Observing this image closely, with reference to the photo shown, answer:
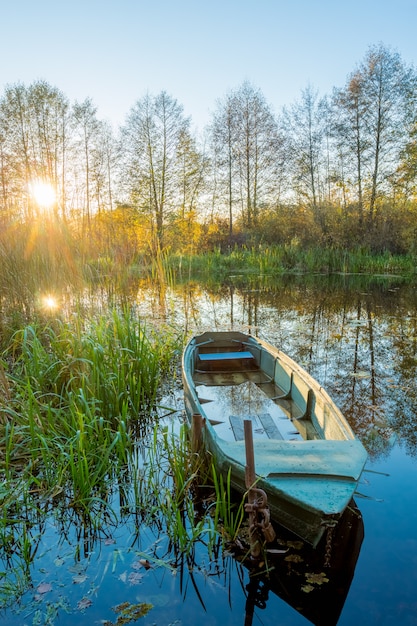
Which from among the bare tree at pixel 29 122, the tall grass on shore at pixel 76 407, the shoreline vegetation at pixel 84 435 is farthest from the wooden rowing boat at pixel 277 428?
the bare tree at pixel 29 122

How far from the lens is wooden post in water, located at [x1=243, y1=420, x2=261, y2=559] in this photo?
8.06 feet

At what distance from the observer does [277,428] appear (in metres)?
4.12

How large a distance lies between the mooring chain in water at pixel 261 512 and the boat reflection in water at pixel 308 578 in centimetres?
24

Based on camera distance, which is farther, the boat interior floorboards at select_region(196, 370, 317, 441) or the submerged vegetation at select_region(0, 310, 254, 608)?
the boat interior floorboards at select_region(196, 370, 317, 441)

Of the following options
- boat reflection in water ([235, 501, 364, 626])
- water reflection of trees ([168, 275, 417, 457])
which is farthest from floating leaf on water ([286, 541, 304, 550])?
water reflection of trees ([168, 275, 417, 457])

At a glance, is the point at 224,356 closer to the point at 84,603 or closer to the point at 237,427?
the point at 237,427

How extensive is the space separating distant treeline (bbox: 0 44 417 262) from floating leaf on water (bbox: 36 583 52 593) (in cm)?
1579

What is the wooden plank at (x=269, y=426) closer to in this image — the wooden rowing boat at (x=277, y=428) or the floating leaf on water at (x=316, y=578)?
the wooden rowing boat at (x=277, y=428)

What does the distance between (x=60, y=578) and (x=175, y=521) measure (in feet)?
2.49

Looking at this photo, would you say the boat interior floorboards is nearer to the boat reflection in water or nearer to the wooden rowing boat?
the wooden rowing boat

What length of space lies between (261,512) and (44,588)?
1279 millimetres

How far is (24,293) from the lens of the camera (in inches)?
200

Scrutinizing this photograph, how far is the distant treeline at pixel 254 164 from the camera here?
19500 mm

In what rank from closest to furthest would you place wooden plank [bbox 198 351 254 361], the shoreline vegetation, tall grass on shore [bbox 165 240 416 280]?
1. the shoreline vegetation
2. wooden plank [bbox 198 351 254 361]
3. tall grass on shore [bbox 165 240 416 280]
